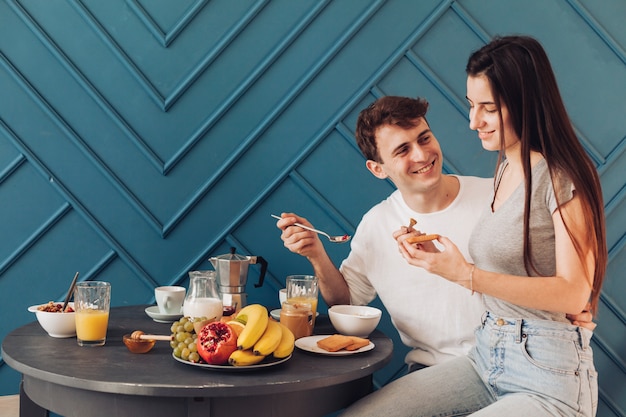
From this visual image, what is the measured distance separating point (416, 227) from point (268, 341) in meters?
0.82

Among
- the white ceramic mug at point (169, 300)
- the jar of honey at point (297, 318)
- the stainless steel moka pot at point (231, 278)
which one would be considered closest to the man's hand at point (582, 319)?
the jar of honey at point (297, 318)

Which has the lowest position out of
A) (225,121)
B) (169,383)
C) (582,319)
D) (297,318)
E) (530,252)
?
(582,319)

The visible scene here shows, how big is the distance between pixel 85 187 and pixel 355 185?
1.00 metres

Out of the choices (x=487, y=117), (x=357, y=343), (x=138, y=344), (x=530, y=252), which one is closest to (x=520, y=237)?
(x=530, y=252)

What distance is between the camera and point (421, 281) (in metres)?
2.11

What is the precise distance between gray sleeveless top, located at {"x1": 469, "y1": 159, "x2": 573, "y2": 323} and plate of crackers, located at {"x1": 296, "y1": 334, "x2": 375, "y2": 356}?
34 cm

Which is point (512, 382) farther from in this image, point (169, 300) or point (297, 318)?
point (169, 300)

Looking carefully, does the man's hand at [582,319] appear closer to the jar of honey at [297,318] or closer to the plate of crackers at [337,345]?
the plate of crackers at [337,345]

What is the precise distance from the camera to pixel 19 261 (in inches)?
95.4

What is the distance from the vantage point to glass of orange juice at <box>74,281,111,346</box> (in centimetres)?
168

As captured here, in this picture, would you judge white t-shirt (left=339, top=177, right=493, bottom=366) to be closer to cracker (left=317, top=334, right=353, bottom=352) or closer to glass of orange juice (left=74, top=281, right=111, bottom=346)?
cracker (left=317, top=334, right=353, bottom=352)

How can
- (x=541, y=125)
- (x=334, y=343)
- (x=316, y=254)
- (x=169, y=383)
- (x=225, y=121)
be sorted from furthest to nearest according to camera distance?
(x=225, y=121)
(x=316, y=254)
(x=334, y=343)
(x=541, y=125)
(x=169, y=383)

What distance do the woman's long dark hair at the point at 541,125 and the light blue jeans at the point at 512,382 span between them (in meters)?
0.15

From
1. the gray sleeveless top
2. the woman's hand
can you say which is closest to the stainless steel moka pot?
the woman's hand
